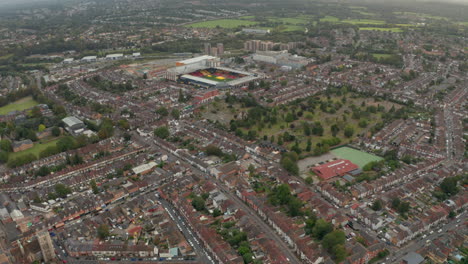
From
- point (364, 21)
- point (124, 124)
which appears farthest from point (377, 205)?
point (364, 21)

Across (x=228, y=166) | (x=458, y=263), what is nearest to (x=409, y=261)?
(x=458, y=263)

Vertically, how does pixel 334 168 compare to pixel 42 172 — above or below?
above

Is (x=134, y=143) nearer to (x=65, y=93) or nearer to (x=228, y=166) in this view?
(x=228, y=166)

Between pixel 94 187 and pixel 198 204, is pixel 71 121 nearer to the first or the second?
pixel 94 187

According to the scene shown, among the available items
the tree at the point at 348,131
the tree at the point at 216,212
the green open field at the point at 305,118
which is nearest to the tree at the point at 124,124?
the green open field at the point at 305,118

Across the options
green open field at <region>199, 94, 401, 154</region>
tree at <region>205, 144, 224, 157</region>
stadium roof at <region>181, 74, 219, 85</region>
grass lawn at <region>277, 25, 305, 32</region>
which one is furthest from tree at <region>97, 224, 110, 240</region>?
grass lawn at <region>277, 25, 305, 32</region>
